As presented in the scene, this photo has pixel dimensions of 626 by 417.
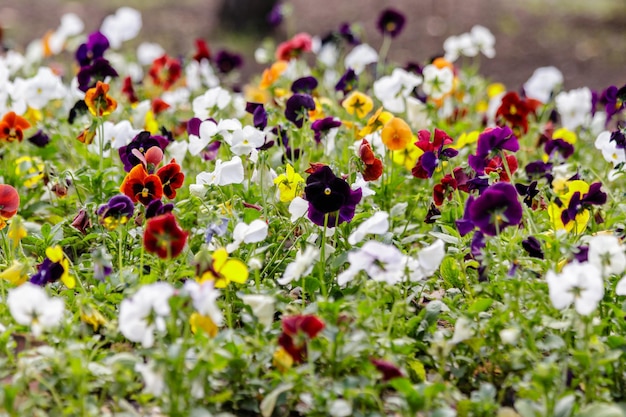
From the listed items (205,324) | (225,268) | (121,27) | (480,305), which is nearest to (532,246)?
(480,305)

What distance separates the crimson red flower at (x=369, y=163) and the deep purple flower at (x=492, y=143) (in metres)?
0.29

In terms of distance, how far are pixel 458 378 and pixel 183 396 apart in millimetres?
734

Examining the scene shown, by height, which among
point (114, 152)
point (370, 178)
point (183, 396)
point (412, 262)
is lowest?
point (183, 396)

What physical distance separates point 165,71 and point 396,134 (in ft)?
6.37

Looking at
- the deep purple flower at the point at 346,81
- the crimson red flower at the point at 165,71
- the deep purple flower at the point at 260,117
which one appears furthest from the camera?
the crimson red flower at the point at 165,71

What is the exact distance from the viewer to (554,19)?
1068 cm

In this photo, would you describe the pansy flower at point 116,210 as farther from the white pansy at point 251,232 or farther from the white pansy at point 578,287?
the white pansy at point 578,287

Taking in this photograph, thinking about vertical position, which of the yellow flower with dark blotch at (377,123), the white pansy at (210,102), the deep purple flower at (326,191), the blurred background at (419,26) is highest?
the blurred background at (419,26)

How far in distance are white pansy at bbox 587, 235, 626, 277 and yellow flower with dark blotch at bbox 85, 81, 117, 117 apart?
1.69 m

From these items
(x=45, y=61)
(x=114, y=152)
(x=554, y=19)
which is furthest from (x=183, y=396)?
(x=554, y=19)

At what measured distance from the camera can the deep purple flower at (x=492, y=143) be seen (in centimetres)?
263

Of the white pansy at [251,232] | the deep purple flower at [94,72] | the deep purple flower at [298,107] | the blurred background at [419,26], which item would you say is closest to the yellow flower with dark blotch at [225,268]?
the white pansy at [251,232]

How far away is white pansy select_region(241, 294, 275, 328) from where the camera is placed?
218cm

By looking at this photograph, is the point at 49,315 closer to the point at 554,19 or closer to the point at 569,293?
the point at 569,293
